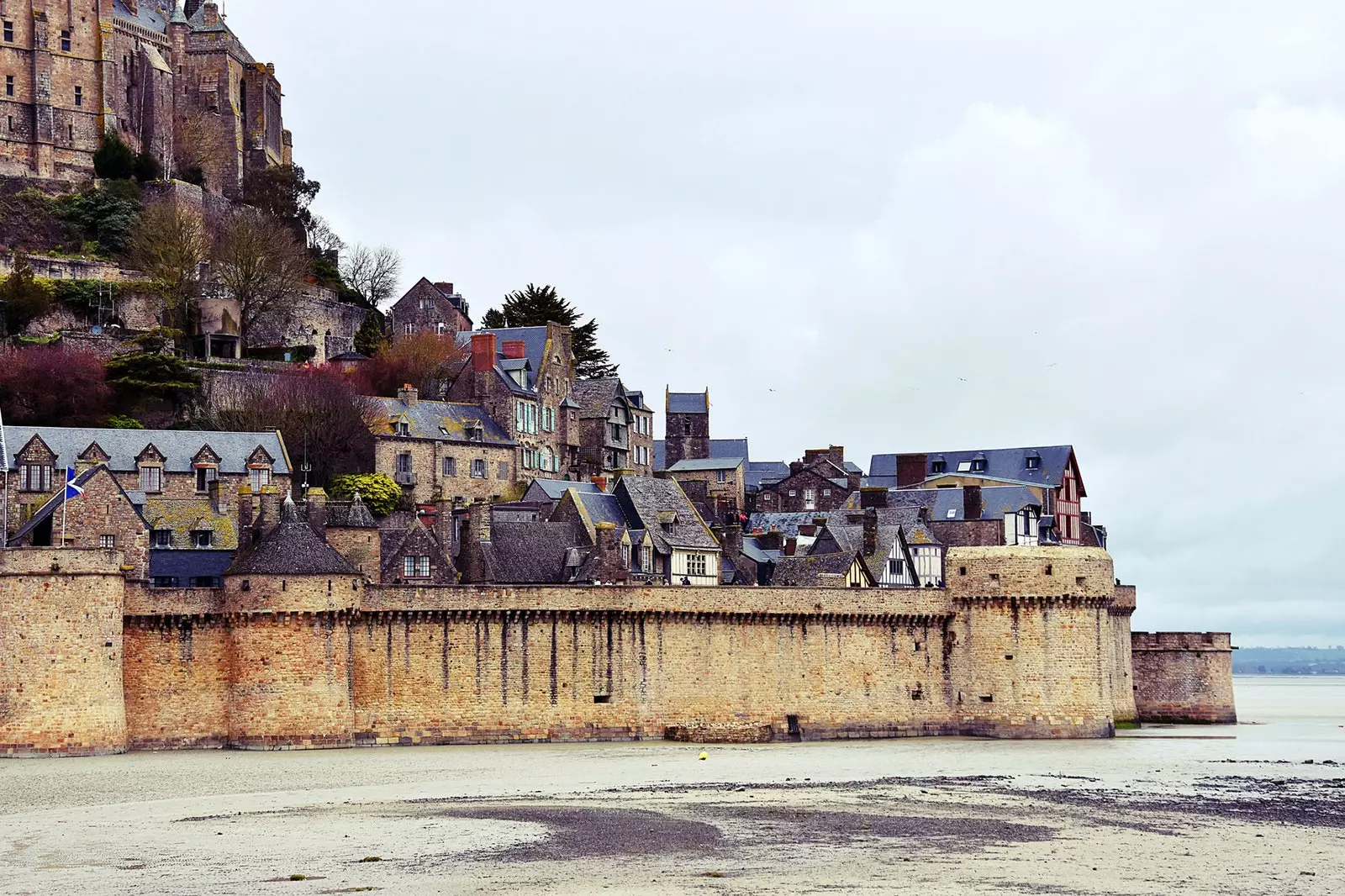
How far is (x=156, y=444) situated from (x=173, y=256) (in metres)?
18.7

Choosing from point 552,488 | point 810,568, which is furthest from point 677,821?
point 552,488

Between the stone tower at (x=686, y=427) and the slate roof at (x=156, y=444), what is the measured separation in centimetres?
3028

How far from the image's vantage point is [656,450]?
9069 centimetres

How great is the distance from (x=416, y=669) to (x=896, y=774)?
1160 centimetres

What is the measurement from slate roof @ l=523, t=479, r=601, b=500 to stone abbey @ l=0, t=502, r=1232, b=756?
16097 mm

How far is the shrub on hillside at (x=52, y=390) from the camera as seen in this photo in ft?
209

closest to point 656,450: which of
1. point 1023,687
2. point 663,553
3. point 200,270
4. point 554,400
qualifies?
point 554,400

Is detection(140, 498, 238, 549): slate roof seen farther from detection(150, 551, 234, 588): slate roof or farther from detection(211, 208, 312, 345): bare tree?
detection(211, 208, 312, 345): bare tree

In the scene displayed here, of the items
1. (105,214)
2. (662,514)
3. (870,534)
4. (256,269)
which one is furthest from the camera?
(105,214)

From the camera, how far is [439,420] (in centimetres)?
6962

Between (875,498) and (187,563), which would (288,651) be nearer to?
(187,563)

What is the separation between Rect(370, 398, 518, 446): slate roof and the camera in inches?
2680

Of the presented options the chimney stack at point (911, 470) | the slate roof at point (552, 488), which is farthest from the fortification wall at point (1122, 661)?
the chimney stack at point (911, 470)

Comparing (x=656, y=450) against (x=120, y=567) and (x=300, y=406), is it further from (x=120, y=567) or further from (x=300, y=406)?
(x=120, y=567)
